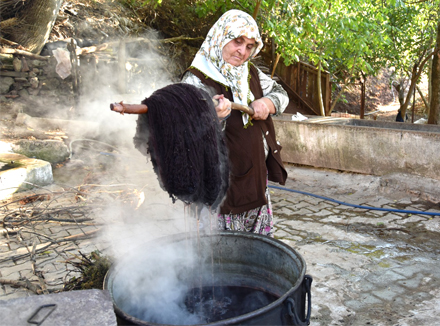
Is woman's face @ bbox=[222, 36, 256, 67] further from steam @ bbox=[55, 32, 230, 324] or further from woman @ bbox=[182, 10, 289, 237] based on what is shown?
steam @ bbox=[55, 32, 230, 324]

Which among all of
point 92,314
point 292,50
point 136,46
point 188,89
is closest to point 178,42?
point 136,46

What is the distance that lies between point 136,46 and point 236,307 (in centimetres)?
1144

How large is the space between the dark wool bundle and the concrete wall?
464 centimetres

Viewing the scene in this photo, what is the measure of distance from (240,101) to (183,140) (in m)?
0.74

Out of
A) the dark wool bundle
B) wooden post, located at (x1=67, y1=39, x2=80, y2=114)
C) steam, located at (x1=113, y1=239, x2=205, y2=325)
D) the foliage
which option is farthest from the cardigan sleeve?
wooden post, located at (x1=67, y1=39, x2=80, y2=114)

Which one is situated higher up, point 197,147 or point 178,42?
point 178,42

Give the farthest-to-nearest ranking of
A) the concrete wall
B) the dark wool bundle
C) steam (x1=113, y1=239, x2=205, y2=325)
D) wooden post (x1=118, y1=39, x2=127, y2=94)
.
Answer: wooden post (x1=118, y1=39, x2=127, y2=94) < the concrete wall < steam (x1=113, y1=239, x2=205, y2=325) < the dark wool bundle

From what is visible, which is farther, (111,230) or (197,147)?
(111,230)

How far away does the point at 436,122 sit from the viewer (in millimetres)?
7434

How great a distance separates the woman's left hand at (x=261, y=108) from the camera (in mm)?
2492

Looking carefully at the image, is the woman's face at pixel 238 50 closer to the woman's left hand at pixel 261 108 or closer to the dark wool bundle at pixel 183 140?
the woman's left hand at pixel 261 108

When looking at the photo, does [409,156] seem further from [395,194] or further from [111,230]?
[111,230]

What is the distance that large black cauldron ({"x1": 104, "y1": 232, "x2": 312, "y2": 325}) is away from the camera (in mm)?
2145

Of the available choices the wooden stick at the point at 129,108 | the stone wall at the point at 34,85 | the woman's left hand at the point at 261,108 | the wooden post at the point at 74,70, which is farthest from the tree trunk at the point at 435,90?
the stone wall at the point at 34,85
